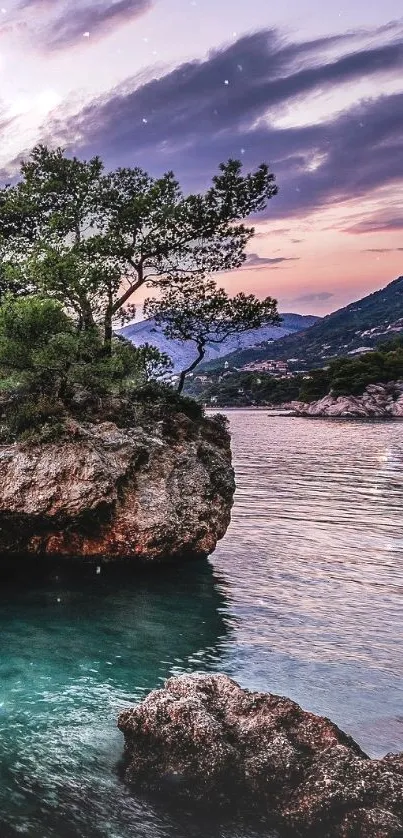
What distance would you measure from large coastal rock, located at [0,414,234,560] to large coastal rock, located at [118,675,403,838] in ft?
33.9

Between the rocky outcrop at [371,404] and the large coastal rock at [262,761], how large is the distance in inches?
5585

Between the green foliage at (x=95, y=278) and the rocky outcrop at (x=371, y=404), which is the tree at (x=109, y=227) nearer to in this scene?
the green foliage at (x=95, y=278)

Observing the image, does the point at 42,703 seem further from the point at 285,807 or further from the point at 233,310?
the point at 233,310

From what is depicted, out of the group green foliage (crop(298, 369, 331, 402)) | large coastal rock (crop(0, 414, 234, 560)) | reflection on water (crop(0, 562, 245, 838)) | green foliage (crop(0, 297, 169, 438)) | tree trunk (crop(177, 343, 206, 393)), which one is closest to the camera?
reflection on water (crop(0, 562, 245, 838))

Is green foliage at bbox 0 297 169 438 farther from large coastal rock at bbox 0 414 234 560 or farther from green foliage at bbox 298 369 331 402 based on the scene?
green foliage at bbox 298 369 331 402

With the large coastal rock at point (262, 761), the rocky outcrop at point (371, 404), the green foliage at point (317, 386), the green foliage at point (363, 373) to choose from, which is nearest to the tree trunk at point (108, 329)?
the large coastal rock at point (262, 761)

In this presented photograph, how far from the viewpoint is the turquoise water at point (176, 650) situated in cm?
950

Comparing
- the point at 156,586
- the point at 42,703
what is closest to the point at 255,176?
the point at 156,586

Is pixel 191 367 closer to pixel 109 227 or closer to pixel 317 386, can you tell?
pixel 109 227

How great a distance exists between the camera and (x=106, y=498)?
68.1 ft

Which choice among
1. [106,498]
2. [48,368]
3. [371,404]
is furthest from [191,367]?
[371,404]

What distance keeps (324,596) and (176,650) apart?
22.5 ft

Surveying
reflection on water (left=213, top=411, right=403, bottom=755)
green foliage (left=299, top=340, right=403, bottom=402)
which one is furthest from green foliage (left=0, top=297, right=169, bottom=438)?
green foliage (left=299, top=340, right=403, bottom=402)

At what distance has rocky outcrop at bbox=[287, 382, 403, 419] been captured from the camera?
148538 millimetres
